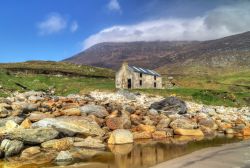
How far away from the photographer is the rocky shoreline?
23.1m

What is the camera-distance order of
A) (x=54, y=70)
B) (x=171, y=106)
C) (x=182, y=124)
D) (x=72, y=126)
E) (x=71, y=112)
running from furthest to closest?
(x=54, y=70)
(x=171, y=106)
(x=182, y=124)
(x=71, y=112)
(x=72, y=126)

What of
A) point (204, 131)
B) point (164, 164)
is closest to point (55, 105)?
point (204, 131)

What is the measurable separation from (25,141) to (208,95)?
134ft

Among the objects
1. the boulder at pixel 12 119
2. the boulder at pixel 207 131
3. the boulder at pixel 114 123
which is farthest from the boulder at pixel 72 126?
the boulder at pixel 207 131

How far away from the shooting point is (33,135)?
24938mm

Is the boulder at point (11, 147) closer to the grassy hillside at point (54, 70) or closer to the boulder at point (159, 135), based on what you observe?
the boulder at point (159, 135)

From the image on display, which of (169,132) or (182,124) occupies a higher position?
(182,124)

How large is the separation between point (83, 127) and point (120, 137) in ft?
9.81

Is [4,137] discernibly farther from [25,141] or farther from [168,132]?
[168,132]

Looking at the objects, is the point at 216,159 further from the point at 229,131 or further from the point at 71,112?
the point at 71,112

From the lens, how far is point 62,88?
63438 mm

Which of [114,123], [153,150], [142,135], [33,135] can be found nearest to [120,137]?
[153,150]

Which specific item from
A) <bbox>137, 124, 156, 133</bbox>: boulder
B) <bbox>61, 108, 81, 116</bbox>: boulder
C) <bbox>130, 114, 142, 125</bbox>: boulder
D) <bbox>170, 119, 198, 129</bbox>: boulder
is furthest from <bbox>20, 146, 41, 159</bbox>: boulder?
<bbox>170, 119, 198, 129</bbox>: boulder

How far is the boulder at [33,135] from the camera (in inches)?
969
